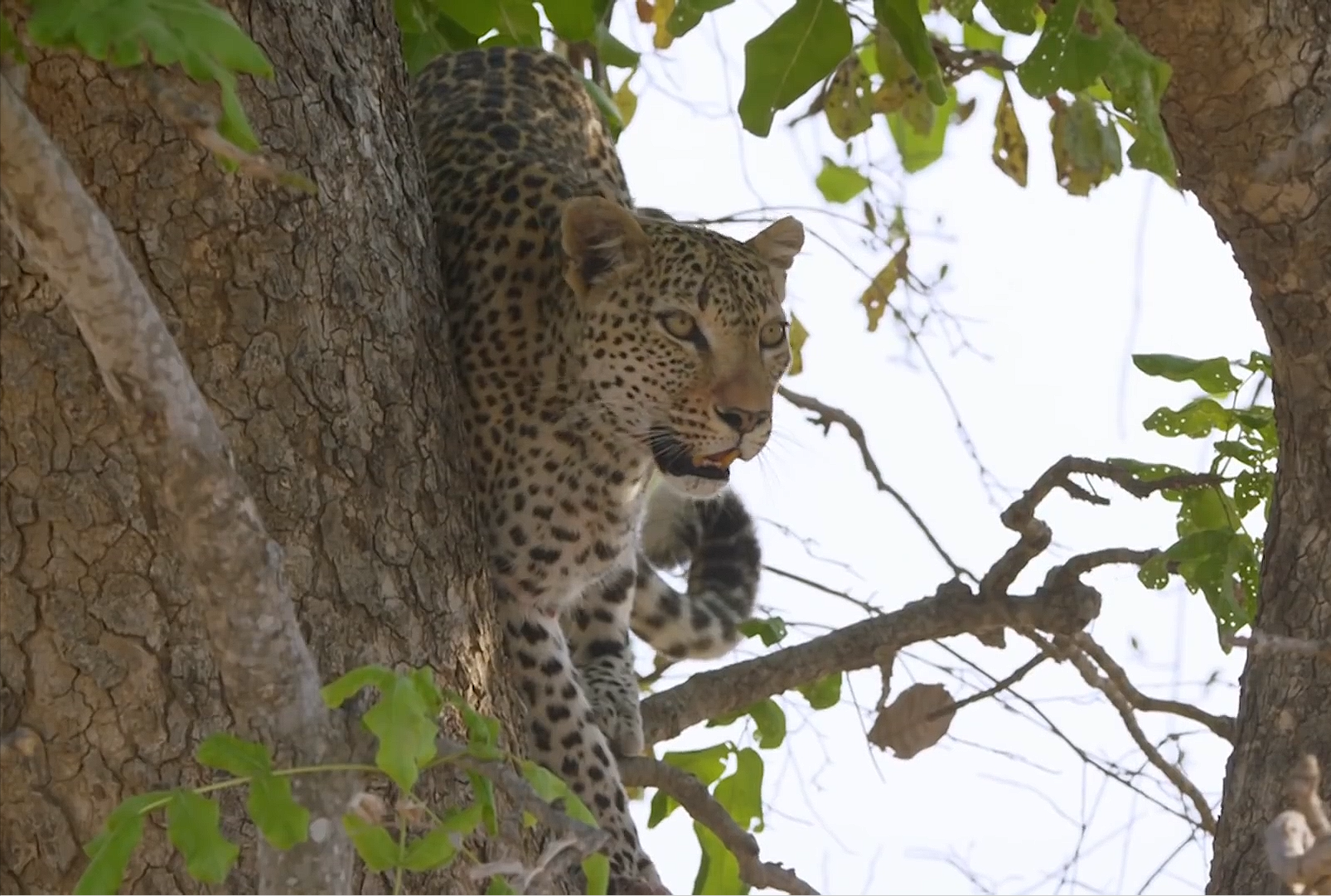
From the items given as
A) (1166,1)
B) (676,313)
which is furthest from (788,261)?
(1166,1)

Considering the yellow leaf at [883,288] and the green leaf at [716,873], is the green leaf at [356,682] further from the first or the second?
the yellow leaf at [883,288]

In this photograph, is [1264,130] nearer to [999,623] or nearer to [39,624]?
[999,623]

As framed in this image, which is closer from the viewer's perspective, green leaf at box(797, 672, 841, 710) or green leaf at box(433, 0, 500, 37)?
green leaf at box(433, 0, 500, 37)

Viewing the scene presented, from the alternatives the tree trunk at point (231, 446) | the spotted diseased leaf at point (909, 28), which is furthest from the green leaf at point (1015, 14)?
the tree trunk at point (231, 446)

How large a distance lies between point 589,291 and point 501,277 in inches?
7.7

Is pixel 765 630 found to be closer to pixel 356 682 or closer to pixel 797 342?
pixel 797 342

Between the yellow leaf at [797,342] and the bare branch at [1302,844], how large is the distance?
368 centimetres

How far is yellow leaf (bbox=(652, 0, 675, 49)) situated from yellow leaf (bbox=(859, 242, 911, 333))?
89 centimetres

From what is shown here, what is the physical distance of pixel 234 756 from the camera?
2205mm

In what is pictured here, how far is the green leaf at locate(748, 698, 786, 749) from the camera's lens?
4668mm

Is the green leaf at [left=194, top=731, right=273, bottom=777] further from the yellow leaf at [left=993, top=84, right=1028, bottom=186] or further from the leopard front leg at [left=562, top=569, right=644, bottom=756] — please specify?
the yellow leaf at [left=993, top=84, right=1028, bottom=186]

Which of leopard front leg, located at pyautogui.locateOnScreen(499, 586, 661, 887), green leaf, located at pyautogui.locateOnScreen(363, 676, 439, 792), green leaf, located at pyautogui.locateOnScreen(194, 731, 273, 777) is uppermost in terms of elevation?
leopard front leg, located at pyautogui.locateOnScreen(499, 586, 661, 887)

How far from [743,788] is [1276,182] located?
71.2 inches

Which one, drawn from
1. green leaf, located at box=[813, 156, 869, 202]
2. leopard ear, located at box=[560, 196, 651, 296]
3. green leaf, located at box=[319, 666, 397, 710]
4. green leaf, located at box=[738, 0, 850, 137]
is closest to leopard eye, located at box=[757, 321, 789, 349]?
leopard ear, located at box=[560, 196, 651, 296]
